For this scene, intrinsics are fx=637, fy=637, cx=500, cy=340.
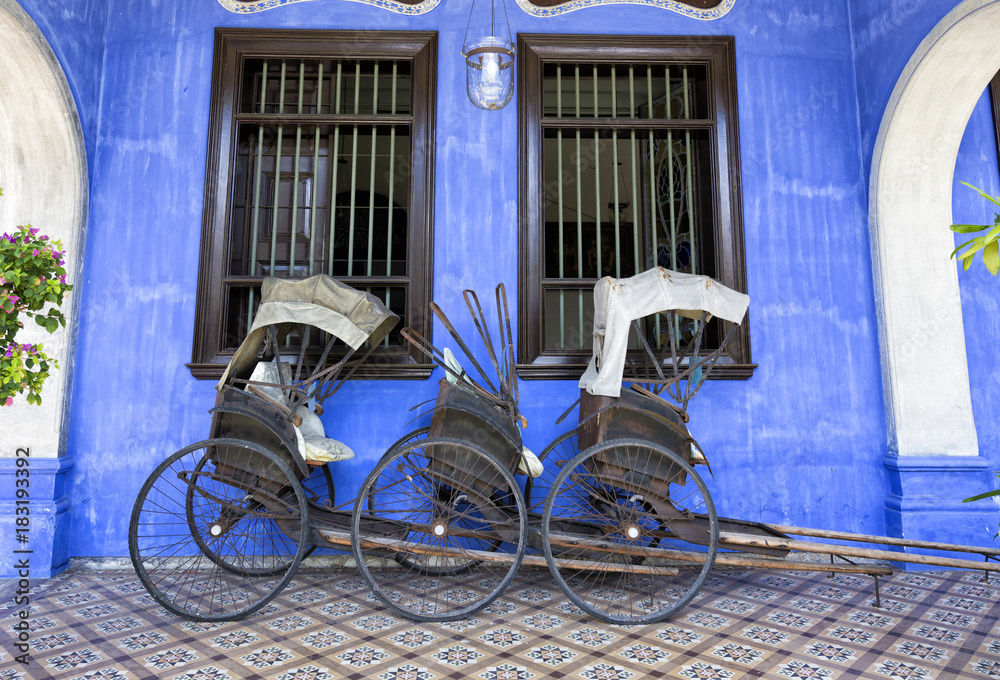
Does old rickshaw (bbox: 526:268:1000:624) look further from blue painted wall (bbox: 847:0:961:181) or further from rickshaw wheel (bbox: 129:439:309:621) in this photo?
blue painted wall (bbox: 847:0:961:181)

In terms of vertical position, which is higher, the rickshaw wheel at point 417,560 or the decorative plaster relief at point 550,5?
the decorative plaster relief at point 550,5

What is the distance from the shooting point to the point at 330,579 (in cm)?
393

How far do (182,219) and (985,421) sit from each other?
592 centimetres

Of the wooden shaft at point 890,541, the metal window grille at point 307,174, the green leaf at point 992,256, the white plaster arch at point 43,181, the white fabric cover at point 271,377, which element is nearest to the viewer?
the green leaf at point 992,256

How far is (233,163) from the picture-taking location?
4.63 metres

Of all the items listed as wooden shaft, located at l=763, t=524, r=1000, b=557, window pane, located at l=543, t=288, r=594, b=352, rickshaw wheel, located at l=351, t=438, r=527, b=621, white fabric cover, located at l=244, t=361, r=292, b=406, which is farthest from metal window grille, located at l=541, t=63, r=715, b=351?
white fabric cover, located at l=244, t=361, r=292, b=406

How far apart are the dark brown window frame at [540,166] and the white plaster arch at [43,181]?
3029 mm

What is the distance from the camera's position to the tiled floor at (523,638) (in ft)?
8.91

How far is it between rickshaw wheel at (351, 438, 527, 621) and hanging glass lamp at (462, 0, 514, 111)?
1.96 m

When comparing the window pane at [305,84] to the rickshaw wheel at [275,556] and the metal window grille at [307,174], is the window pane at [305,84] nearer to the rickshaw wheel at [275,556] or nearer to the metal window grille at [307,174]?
the metal window grille at [307,174]

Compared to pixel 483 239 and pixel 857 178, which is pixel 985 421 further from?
pixel 483 239

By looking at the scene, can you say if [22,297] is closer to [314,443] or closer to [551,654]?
[314,443]

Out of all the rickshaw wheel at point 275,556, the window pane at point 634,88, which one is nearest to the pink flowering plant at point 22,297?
the rickshaw wheel at point 275,556

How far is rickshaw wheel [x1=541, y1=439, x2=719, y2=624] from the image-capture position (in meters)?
3.26
